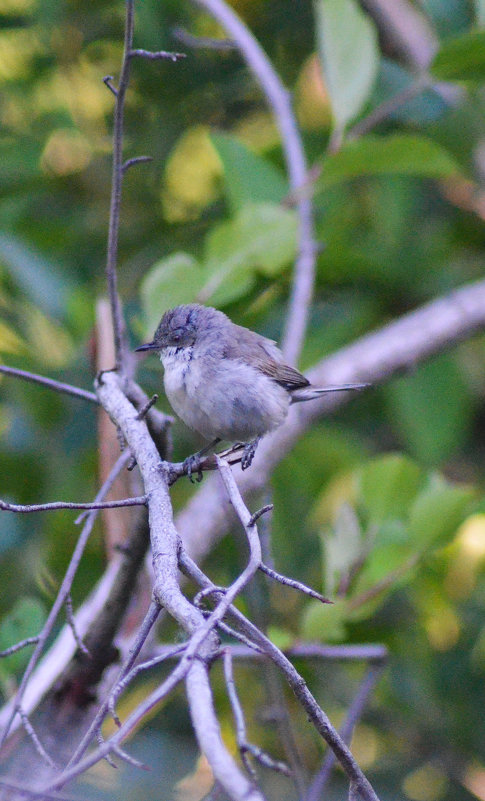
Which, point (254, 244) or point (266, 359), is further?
point (254, 244)

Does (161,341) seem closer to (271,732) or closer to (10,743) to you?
(10,743)

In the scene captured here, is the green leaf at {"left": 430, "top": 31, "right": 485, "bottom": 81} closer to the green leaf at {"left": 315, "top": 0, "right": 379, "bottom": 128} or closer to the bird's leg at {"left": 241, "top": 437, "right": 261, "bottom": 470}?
the green leaf at {"left": 315, "top": 0, "right": 379, "bottom": 128}

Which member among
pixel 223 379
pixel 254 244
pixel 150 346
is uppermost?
pixel 254 244

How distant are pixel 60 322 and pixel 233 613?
126 inches

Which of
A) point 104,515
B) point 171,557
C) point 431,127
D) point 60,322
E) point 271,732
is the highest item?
point 431,127

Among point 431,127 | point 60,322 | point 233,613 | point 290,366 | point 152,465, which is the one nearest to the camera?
point 233,613

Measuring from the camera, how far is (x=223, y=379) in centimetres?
321

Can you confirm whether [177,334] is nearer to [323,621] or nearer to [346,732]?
[323,621]

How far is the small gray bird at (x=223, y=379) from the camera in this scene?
10.1ft

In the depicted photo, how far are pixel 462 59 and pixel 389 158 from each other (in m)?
0.53

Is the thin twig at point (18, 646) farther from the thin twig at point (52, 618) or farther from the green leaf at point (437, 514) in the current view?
the green leaf at point (437, 514)

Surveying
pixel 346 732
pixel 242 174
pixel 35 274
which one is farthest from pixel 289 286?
pixel 346 732

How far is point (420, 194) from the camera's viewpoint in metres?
5.42

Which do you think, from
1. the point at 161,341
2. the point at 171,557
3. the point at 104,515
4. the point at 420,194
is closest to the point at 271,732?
the point at 104,515
